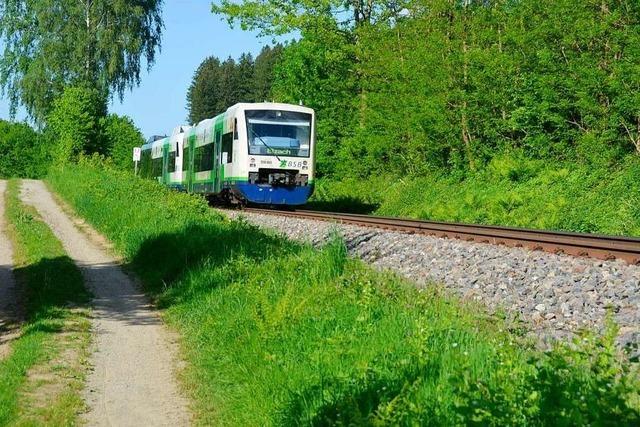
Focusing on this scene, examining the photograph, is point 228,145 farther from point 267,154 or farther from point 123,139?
point 123,139

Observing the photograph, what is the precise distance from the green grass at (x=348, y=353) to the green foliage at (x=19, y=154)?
58.1 meters

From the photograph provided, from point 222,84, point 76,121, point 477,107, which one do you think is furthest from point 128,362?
point 222,84

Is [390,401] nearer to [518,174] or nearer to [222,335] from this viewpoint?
[222,335]

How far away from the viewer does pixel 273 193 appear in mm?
27453

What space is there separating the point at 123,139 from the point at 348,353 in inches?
2387

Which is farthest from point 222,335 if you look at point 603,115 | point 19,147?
point 19,147

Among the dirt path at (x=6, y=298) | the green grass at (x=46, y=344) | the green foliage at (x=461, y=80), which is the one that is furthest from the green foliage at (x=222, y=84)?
the green grass at (x=46, y=344)

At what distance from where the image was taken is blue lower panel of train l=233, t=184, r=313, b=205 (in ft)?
89.5

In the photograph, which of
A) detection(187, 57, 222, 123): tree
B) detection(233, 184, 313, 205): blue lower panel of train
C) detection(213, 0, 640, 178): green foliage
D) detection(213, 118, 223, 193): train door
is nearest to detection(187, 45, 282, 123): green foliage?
detection(187, 57, 222, 123): tree

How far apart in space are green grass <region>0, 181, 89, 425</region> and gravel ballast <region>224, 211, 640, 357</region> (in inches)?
155

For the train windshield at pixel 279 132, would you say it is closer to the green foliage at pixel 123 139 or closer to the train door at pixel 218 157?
the train door at pixel 218 157

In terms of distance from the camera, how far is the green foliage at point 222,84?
163625mm

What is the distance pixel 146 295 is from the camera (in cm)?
1359

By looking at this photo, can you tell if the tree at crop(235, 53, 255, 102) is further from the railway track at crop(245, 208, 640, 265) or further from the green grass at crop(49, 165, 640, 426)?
the green grass at crop(49, 165, 640, 426)
